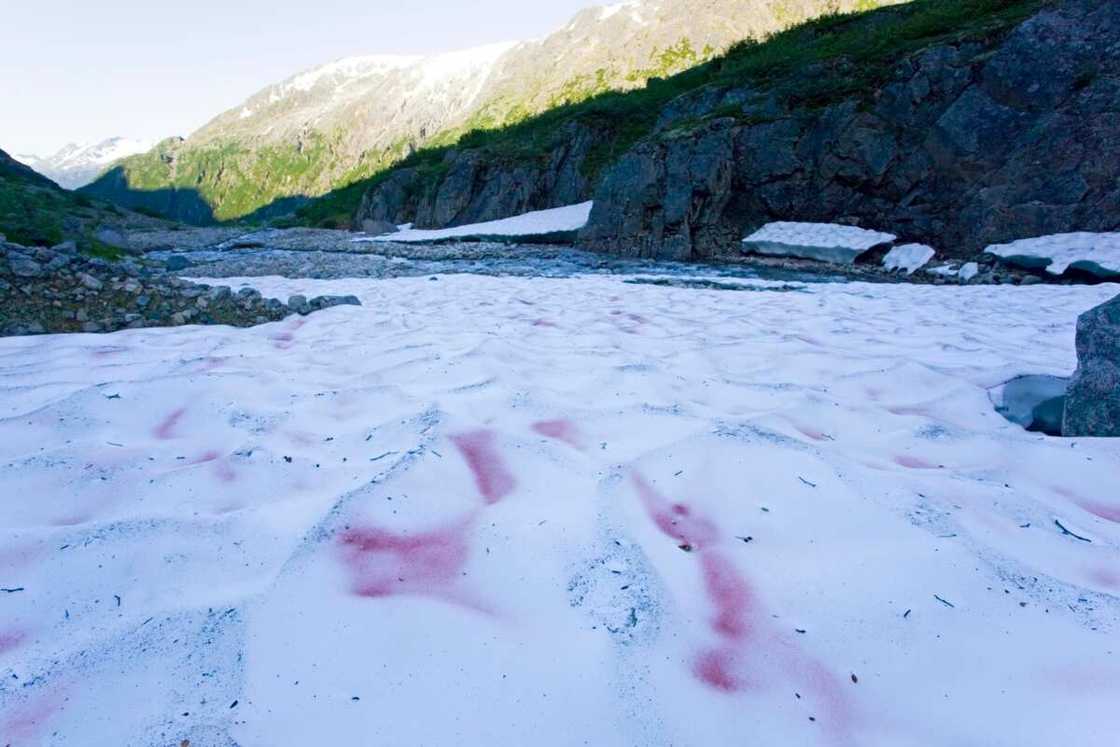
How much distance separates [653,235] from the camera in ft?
44.4

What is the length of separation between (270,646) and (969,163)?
1338cm

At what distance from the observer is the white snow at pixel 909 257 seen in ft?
32.7

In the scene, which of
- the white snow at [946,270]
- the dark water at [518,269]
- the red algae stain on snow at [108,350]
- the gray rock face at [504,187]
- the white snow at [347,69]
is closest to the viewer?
the red algae stain on snow at [108,350]

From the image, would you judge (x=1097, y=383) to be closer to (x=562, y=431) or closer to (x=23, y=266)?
(x=562, y=431)

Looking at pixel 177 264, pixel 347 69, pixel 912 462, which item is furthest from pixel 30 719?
pixel 347 69

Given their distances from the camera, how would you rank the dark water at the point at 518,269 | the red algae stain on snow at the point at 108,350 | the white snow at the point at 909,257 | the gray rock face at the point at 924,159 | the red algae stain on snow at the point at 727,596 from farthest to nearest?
the white snow at the point at 909,257 → the gray rock face at the point at 924,159 → the dark water at the point at 518,269 → the red algae stain on snow at the point at 108,350 → the red algae stain on snow at the point at 727,596

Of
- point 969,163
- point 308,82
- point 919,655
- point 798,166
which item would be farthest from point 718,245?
point 308,82

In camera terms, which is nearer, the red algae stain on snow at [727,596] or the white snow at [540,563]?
the white snow at [540,563]

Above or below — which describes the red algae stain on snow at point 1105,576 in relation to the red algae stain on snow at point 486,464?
below

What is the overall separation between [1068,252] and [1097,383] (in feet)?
27.8

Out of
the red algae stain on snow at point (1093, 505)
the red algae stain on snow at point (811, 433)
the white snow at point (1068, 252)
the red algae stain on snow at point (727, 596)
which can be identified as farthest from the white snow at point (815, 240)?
the red algae stain on snow at point (727, 596)

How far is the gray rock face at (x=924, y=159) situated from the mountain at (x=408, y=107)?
4099 centimetres

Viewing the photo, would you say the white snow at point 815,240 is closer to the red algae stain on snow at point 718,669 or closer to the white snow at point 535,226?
the white snow at point 535,226

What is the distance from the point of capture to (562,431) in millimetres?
1945
